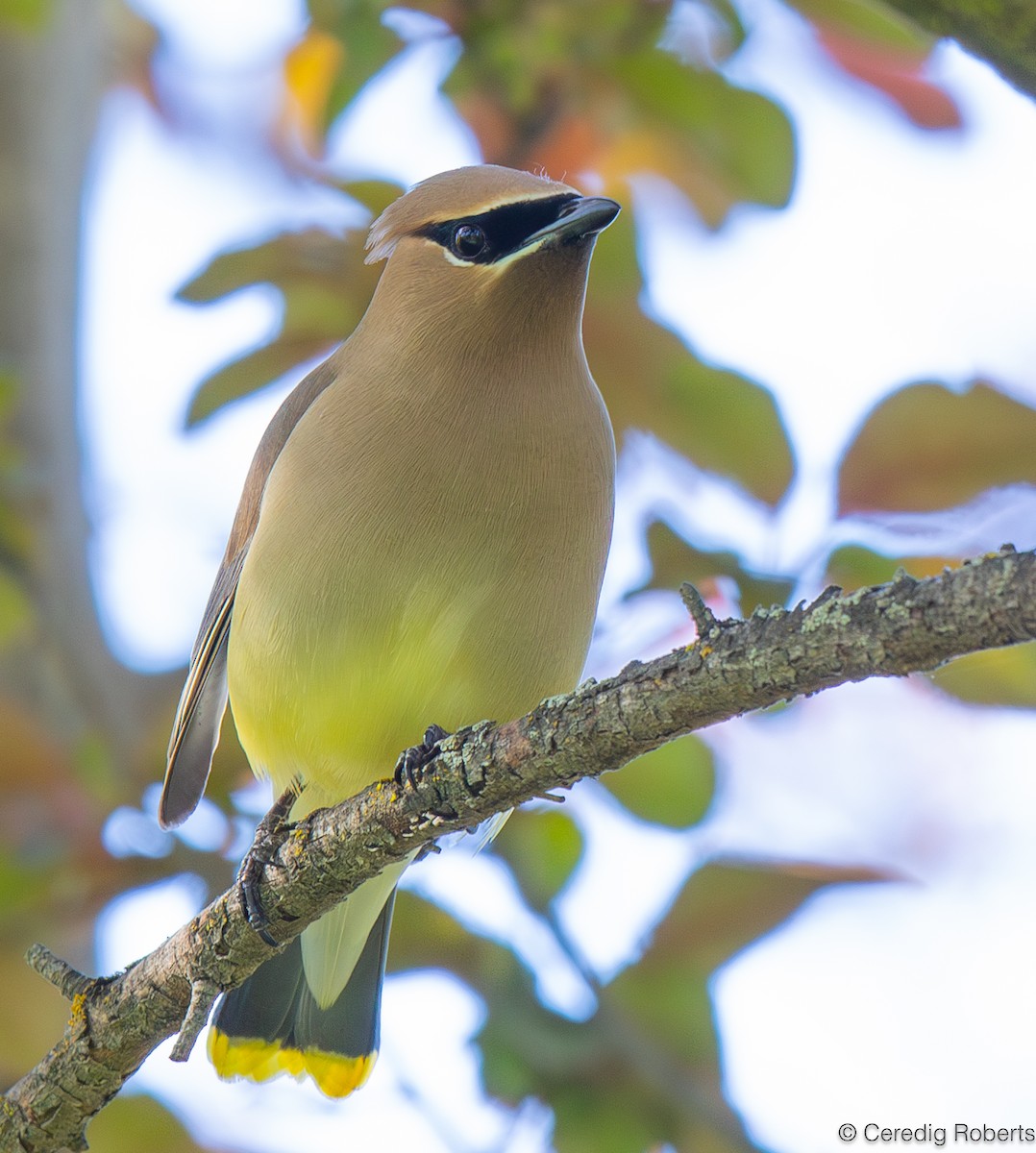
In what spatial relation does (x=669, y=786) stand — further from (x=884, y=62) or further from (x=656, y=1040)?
(x=884, y=62)

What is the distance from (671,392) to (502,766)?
3.38 ft

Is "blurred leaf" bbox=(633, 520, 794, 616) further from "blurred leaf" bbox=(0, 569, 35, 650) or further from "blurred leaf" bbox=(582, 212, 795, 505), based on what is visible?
"blurred leaf" bbox=(0, 569, 35, 650)

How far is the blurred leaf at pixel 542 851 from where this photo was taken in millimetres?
3273

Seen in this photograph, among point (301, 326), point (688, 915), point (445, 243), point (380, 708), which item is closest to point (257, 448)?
point (301, 326)

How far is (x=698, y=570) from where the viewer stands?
2771 millimetres

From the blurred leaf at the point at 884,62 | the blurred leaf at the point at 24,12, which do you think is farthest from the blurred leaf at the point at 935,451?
the blurred leaf at the point at 24,12

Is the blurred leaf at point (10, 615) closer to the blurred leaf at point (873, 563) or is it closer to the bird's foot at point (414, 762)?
the bird's foot at point (414, 762)

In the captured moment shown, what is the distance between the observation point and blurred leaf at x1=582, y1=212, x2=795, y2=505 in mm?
2801

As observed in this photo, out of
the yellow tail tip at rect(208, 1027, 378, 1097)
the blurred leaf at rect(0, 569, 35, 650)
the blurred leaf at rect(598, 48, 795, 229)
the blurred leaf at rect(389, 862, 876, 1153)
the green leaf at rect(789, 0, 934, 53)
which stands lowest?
the yellow tail tip at rect(208, 1027, 378, 1097)

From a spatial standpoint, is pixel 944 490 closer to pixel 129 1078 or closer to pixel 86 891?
pixel 129 1078

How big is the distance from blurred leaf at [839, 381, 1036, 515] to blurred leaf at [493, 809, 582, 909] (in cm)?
99

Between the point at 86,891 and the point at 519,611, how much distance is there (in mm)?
1223

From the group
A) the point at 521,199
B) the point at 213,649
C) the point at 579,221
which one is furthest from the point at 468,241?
the point at 213,649

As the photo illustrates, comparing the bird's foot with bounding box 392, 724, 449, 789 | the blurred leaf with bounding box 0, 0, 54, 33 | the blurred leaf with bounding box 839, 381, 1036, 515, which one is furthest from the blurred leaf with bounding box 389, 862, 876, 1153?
the blurred leaf with bounding box 0, 0, 54, 33
